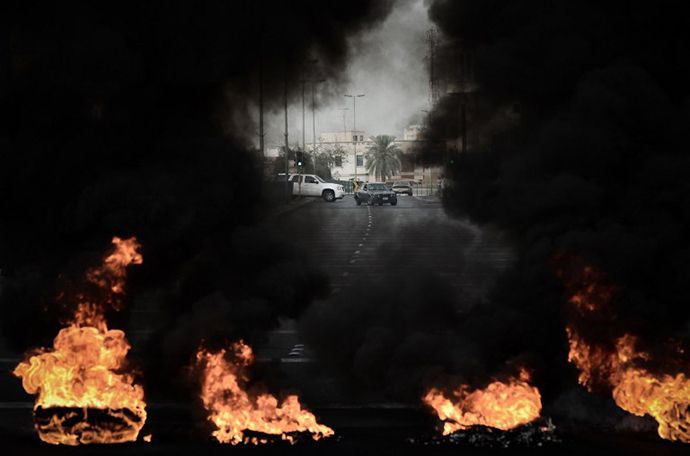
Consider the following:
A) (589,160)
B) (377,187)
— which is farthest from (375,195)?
(589,160)

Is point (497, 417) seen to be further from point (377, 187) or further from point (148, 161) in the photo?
point (377, 187)

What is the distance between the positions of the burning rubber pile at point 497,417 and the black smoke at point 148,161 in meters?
1.90

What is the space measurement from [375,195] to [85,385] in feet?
142

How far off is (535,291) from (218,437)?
10.1ft

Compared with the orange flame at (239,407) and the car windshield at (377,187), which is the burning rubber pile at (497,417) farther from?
the car windshield at (377,187)

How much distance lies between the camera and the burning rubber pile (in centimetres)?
882

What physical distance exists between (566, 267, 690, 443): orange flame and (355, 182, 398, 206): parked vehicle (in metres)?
40.1

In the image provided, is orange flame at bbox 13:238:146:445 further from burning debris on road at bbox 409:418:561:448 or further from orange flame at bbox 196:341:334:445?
burning debris on road at bbox 409:418:561:448

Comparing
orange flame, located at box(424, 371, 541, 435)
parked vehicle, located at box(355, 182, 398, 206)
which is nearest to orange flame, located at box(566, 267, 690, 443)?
orange flame, located at box(424, 371, 541, 435)

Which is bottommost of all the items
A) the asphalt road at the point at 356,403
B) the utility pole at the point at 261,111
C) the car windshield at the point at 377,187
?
the asphalt road at the point at 356,403

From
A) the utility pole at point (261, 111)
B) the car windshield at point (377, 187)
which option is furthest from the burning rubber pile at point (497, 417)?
the car windshield at point (377, 187)

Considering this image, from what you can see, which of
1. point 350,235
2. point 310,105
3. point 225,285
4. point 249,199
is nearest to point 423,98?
point 310,105

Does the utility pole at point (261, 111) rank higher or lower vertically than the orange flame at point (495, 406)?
higher

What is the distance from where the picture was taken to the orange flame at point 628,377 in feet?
28.7
